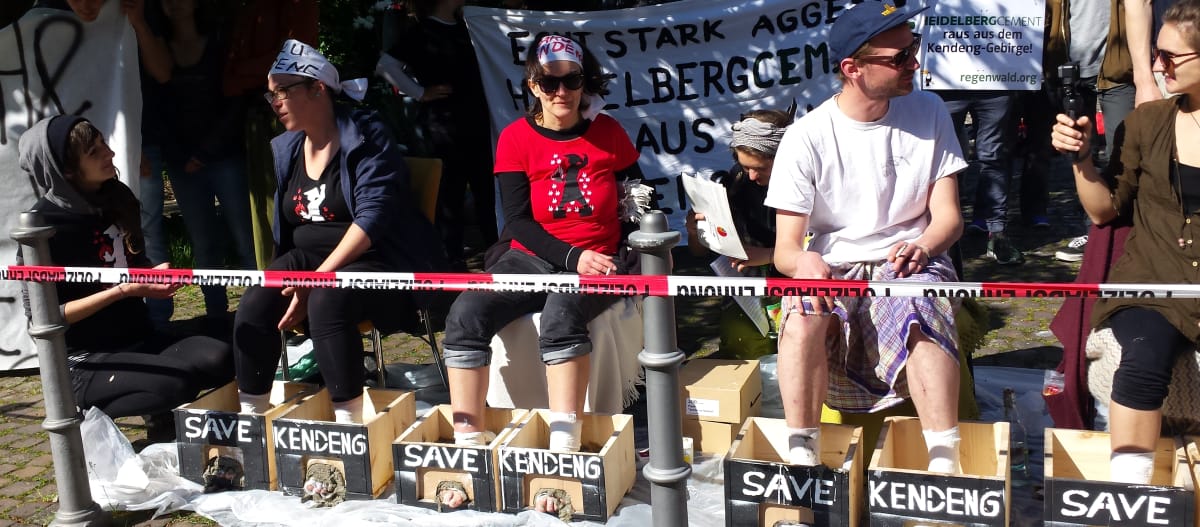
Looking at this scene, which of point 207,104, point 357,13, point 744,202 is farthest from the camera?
point 357,13

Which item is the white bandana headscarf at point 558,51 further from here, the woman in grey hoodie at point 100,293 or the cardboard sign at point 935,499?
the cardboard sign at point 935,499

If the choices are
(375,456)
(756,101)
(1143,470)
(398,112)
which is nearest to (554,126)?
(375,456)

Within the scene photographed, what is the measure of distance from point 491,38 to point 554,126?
2.72 m

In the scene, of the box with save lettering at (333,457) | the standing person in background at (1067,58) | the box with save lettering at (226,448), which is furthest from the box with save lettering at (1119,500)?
the standing person in background at (1067,58)

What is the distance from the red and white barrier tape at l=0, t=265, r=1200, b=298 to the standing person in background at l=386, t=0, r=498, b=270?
346 centimetres

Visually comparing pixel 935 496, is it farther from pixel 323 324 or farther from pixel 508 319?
pixel 323 324

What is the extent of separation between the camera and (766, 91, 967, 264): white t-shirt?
3.87 meters

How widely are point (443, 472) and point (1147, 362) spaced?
2.25m

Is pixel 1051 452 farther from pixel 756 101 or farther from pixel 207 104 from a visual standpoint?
pixel 207 104

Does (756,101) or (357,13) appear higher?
(357,13)

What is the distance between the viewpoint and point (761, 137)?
468cm

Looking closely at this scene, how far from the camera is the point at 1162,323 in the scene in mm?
3545

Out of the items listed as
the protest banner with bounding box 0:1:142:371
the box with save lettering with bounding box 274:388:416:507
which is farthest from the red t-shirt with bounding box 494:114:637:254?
the protest banner with bounding box 0:1:142:371

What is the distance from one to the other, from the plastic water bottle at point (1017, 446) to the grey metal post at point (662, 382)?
4.77ft
